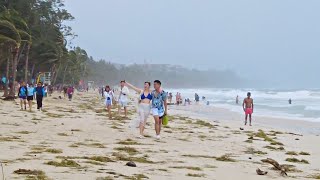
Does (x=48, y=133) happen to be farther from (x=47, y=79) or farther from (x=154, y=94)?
(x=47, y=79)

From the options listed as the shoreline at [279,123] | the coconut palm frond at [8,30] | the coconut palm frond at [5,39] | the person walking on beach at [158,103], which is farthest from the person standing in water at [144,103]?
the coconut palm frond at [8,30]

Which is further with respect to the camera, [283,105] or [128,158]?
[283,105]

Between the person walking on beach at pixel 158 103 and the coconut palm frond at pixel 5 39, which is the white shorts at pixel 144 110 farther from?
the coconut palm frond at pixel 5 39

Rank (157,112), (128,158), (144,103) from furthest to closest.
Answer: (144,103) → (157,112) → (128,158)

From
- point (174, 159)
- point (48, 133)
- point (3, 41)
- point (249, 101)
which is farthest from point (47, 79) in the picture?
point (174, 159)

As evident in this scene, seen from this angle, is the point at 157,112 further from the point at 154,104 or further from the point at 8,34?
the point at 8,34

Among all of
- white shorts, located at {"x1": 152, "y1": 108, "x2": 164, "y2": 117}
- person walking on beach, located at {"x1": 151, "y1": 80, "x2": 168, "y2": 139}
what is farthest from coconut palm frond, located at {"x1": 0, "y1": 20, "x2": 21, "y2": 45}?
white shorts, located at {"x1": 152, "y1": 108, "x2": 164, "y2": 117}

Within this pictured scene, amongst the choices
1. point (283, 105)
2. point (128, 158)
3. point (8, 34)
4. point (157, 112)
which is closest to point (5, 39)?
point (8, 34)

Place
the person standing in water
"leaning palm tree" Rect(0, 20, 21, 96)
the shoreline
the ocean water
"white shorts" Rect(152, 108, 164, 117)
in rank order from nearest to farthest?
1. "white shorts" Rect(152, 108, 164, 117)
2. the person standing in water
3. the shoreline
4. "leaning palm tree" Rect(0, 20, 21, 96)
5. the ocean water

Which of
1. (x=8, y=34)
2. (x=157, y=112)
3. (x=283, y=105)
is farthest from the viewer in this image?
(x=283, y=105)

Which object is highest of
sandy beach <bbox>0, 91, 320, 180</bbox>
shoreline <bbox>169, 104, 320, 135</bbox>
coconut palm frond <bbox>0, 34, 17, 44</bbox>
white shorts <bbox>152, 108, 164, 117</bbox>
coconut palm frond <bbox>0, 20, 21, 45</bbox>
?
coconut palm frond <bbox>0, 20, 21, 45</bbox>

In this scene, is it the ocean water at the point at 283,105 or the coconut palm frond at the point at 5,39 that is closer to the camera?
the coconut palm frond at the point at 5,39

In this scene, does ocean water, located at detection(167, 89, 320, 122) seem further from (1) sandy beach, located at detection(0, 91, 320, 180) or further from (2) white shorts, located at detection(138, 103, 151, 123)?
(1) sandy beach, located at detection(0, 91, 320, 180)

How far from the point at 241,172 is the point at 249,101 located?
44.1 ft
